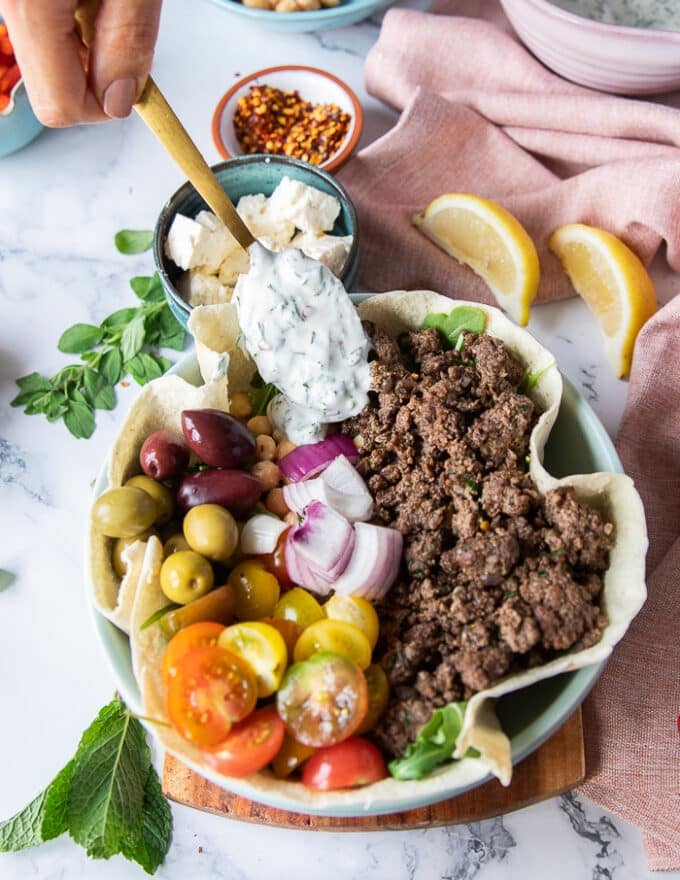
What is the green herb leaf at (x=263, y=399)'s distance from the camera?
241 centimetres

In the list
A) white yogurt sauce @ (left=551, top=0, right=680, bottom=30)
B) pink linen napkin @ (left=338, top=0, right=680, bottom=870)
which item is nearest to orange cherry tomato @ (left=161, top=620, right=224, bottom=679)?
pink linen napkin @ (left=338, top=0, right=680, bottom=870)

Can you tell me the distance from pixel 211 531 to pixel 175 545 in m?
0.14

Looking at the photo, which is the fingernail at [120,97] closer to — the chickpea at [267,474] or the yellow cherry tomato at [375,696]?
the chickpea at [267,474]

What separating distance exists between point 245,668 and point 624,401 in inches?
57.5

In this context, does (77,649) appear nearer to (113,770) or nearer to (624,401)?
(113,770)

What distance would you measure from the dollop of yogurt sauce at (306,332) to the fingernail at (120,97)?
0.44 metres

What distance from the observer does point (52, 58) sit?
1830 millimetres

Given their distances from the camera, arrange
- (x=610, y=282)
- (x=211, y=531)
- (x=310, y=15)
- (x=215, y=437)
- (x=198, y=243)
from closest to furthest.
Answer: (x=211, y=531) → (x=215, y=437) → (x=198, y=243) → (x=610, y=282) → (x=310, y=15)

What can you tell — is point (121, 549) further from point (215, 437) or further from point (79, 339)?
point (79, 339)

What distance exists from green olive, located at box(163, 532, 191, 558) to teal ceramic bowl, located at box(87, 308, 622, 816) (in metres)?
0.19

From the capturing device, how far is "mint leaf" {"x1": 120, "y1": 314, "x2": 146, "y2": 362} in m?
2.83

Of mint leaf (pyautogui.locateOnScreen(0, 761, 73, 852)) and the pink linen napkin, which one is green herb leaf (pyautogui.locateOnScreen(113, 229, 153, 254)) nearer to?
the pink linen napkin

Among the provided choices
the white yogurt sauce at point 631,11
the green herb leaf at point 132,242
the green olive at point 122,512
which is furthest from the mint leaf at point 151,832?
the white yogurt sauce at point 631,11

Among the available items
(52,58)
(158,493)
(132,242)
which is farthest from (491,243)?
(52,58)
